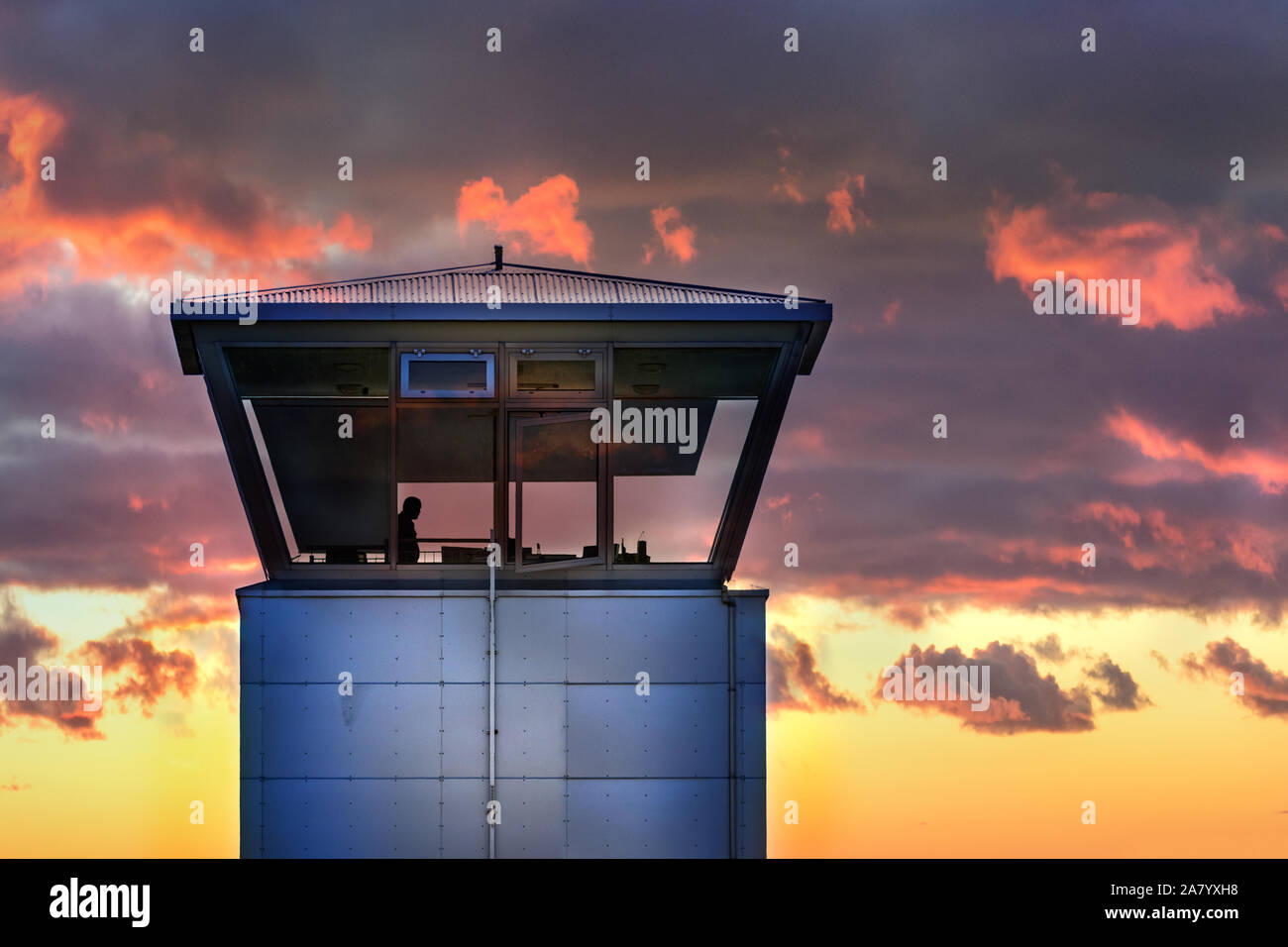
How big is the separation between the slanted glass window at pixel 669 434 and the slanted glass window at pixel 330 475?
2451mm

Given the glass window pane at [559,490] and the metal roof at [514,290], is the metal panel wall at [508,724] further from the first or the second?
the metal roof at [514,290]

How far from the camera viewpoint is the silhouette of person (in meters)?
13.8

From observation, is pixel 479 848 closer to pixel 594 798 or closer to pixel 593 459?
pixel 594 798

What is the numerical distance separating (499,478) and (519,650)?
5.78 ft

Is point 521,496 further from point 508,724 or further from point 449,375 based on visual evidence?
→ point 508,724

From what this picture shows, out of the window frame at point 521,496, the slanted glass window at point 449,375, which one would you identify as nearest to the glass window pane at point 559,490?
the window frame at point 521,496

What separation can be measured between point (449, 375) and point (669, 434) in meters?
2.35

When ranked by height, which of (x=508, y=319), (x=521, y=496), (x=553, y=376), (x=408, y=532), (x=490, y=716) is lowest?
(x=490, y=716)

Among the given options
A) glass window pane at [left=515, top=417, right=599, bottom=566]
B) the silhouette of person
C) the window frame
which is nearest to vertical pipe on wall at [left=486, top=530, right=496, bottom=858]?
the window frame

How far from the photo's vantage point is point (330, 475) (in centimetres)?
1402

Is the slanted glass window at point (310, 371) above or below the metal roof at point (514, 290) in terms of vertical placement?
below

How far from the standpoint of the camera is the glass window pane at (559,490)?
13.5m

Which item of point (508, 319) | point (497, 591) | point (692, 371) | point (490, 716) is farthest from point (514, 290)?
point (490, 716)

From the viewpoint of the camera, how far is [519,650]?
13.2 metres
